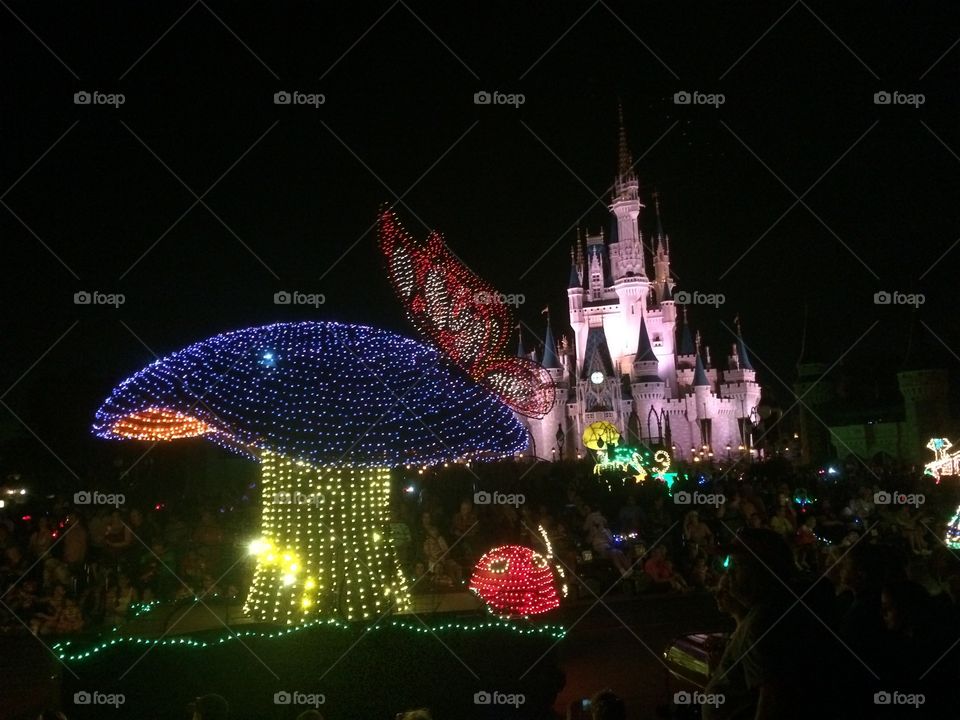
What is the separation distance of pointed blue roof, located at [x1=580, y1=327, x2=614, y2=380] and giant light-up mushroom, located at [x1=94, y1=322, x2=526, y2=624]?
4883cm

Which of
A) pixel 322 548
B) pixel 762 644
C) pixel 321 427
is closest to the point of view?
pixel 762 644

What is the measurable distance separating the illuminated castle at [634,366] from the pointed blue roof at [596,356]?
102 millimetres

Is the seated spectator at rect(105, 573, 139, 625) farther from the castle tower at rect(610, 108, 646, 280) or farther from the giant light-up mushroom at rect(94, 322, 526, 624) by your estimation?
the castle tower at rect(610, 108, 646, 280)

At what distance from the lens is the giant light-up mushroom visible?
7.13 meters

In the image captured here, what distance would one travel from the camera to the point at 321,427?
23.2 ft

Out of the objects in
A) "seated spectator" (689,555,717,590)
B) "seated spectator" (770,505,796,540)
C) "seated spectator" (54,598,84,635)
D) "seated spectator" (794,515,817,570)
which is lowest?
"seated spectator" (54,598,84,635)

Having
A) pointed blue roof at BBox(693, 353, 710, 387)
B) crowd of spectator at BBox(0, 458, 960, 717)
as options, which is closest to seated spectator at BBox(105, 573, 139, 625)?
crowd of spectator at BBox(0, 458, 960, 717)

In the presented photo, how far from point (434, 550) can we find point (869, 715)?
337 inches

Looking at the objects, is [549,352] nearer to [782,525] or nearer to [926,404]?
[926,404]

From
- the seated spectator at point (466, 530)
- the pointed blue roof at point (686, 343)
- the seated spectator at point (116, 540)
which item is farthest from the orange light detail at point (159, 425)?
the pointed blue roof at point (686, 343)

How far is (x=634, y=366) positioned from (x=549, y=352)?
6609 mm

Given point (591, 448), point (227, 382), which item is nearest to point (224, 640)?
point (227, 382)

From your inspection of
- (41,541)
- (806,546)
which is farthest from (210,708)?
(806,546)

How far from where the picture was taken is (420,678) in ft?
21.5
